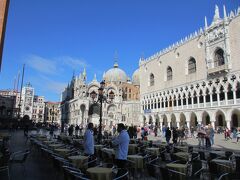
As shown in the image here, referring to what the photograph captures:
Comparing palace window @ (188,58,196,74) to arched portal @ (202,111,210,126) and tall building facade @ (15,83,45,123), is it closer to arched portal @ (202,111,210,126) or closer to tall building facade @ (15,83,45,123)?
arched portal @ (202,111,210,126)

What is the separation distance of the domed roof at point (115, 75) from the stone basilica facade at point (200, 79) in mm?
23843

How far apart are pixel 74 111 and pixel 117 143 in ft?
165

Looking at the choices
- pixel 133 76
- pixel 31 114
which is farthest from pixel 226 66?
pixel 31 114

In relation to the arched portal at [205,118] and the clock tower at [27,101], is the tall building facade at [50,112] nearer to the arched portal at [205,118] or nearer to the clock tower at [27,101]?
the clock tower at [27,101]

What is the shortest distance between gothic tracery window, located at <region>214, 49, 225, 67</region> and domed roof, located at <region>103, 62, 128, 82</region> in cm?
4078

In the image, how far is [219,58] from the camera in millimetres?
33969

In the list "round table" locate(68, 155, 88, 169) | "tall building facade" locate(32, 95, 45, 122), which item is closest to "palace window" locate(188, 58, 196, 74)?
"round table" locate(68, 155, 88, 169)

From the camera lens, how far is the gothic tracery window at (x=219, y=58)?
110ft

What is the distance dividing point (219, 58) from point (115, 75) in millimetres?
42547

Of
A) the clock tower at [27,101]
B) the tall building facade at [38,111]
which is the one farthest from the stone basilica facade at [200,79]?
the tall building facade at [38,111]

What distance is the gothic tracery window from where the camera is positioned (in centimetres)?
3353

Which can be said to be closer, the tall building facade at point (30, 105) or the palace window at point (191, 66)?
the palace window at point (191, 66)

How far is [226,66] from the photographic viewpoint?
3134 centimetres

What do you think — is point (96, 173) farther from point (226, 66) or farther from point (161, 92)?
point (161, 92)
